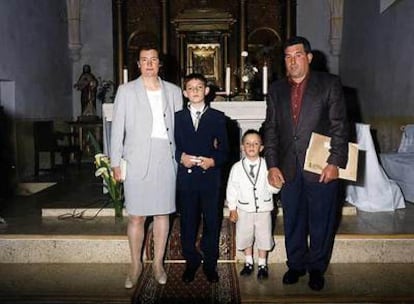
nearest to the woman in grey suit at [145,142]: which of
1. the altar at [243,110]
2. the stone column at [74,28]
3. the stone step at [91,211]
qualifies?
the stone step at [91,211]

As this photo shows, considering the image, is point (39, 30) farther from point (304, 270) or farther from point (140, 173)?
point (304, 270)

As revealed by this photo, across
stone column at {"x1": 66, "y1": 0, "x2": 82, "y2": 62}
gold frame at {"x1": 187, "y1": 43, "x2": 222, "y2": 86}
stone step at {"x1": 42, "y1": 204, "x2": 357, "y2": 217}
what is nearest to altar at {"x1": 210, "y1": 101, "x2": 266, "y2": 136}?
stone step at {"x1": 42, "y1": 204, "x2": 357, "y2": 217}

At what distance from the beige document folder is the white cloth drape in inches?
64.4

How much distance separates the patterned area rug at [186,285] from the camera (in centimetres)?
282

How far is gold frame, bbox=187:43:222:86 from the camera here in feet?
29.2

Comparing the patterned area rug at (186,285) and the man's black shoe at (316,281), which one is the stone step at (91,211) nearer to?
the patterned area rug at (186,285)

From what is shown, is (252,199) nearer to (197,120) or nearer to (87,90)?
(197,120)

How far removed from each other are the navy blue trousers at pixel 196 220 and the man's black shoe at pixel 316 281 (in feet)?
2.03

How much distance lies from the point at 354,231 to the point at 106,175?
6.80ft

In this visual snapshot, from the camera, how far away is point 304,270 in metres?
3.05

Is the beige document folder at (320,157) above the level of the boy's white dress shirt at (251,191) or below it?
above

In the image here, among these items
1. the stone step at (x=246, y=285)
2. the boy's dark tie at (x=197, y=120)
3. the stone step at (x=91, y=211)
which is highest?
the boy's dark tie at (x=197, y=120)

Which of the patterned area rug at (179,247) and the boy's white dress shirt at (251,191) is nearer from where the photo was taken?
the boy's white dress shirt at (251,191)

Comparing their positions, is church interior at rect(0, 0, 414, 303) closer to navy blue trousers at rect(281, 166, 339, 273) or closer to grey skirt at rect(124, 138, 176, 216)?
navy blue trousers at rect(281, 166, 339, 273)
